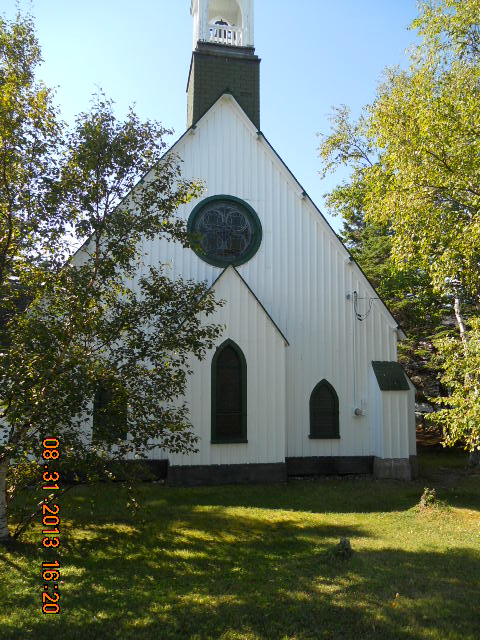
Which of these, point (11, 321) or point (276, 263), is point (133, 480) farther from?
point (276, 263)

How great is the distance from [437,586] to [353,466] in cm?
891

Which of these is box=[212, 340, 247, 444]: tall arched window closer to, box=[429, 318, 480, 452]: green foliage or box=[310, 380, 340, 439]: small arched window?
box=[310, 380, 340, 439]: small arched window

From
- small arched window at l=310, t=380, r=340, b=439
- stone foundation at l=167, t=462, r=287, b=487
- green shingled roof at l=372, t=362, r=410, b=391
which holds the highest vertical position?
green shingled roof at l=372, t=362, r=410, b=391

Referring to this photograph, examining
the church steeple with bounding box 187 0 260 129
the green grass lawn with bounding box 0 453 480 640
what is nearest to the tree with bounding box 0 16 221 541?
the green grass lawn with bounding box 0 453 480 640

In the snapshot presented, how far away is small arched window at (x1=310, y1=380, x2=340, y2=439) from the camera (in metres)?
15.6

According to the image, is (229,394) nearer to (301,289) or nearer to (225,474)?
(225,474)

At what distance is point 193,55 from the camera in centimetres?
1823

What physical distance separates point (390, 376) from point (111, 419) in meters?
10.5

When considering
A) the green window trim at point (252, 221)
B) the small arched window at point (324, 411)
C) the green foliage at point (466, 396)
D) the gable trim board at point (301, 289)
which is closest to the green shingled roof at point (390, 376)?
the gable trim board at point (301, 289)

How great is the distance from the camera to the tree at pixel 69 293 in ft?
23.4

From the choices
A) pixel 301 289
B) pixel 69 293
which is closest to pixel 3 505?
pixel 69 293

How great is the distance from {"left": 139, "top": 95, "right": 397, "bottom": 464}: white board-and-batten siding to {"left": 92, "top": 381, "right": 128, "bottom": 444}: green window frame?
7762 mm

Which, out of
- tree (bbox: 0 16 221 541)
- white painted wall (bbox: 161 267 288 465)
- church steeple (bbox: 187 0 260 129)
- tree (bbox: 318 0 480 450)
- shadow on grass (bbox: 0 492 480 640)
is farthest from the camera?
church steeple (bbox: 187 0 260 129)

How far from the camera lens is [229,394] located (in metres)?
14.1
